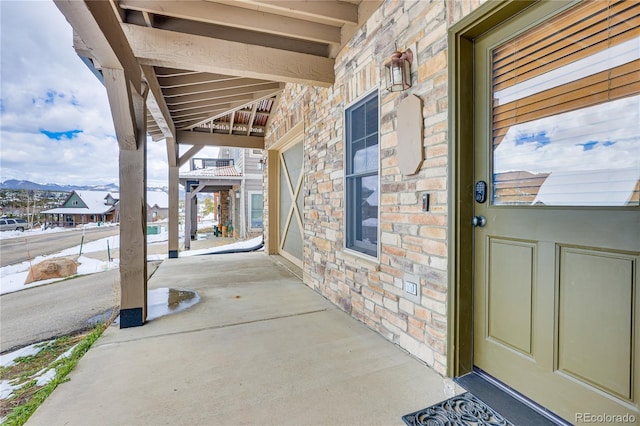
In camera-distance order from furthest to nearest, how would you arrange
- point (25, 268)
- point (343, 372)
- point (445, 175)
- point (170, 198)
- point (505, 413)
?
1. point (25, 268)
2. point (170, 198)
3. point (343, 372)
4. point (445, 175)
5. point (505, 413)

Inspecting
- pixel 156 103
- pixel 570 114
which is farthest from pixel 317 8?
pixel 156 103

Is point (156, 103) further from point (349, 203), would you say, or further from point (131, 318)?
point (349, 203)

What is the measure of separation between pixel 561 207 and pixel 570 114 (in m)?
0.46

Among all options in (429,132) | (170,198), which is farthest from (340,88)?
(170,198)

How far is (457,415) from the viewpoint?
1532 mm

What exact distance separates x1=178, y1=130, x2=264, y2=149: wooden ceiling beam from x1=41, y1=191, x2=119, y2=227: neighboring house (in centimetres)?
1403

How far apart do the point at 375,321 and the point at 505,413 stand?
3.87 feet

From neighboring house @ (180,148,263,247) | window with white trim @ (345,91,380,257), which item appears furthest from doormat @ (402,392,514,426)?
neighboring house @ (180,148,263,247)

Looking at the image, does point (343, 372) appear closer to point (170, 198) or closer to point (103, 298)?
point (103, 298)

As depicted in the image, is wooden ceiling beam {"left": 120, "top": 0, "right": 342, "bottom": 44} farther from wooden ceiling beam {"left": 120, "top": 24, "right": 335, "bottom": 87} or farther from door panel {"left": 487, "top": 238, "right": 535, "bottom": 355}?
door panel {"left": 487, "top": 238, "right": 535, "bottom": 355}

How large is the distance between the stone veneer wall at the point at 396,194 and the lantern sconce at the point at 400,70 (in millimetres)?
59

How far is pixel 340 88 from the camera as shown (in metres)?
3.27

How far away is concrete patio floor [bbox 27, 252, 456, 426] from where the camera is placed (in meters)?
1.58

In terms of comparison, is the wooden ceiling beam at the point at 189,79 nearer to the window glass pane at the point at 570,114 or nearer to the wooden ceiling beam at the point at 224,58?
the wooden ceiling beam at the point at 224,58
